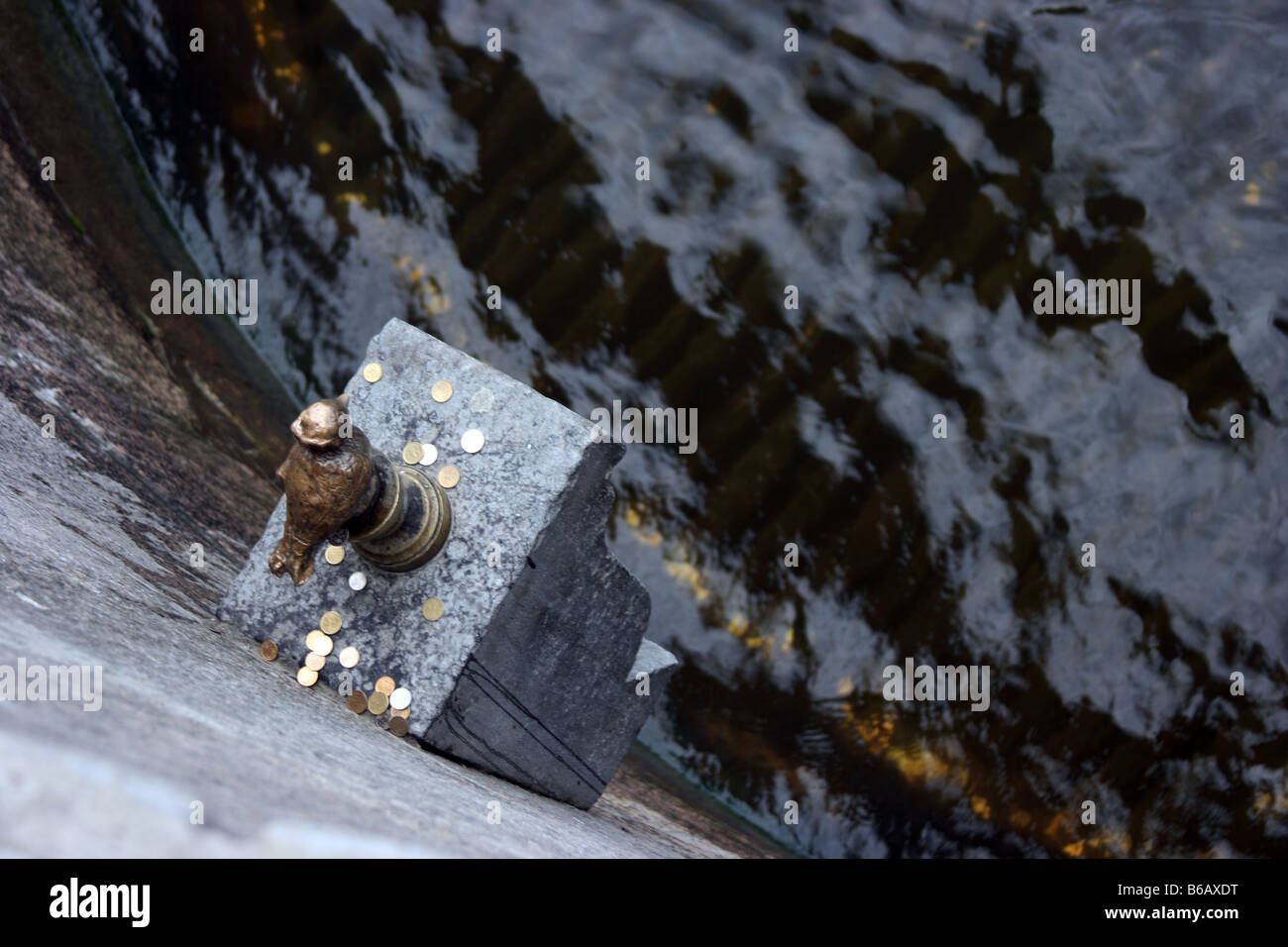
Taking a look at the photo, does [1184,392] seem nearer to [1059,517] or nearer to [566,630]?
[1059,517]

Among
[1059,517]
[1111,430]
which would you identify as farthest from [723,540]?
[1111,430]

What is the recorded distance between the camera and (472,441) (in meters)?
2.43

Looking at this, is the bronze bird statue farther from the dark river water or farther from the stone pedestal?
the dark river water

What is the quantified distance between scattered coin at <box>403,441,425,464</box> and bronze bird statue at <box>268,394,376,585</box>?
35cm

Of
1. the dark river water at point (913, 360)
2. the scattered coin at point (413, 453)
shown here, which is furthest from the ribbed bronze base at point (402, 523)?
the dark river water at point (913, 360)

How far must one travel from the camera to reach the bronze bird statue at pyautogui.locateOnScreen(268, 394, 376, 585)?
1927 mm

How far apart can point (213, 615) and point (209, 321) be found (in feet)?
8.28

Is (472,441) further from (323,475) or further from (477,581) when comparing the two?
(323,475)

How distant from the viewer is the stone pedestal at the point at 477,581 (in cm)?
234

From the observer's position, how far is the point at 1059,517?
4.14m

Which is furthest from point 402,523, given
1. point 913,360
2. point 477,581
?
point 913,360

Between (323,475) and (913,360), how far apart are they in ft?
9.38

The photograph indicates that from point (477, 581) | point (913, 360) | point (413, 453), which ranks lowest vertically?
point (477, 581)

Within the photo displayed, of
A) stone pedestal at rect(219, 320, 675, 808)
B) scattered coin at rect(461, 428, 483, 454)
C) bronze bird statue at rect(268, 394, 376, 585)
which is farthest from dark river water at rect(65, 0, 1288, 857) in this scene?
bronze bird statue at rect(268, 394, 376, 585)
